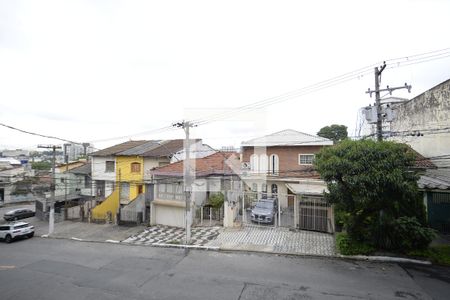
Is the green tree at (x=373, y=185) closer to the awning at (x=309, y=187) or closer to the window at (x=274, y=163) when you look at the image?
the awning at (x=309, y=187)

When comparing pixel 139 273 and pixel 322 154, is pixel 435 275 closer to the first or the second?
pixel 322 154

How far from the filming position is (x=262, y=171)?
26.8 m

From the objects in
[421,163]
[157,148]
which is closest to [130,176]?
[157,148]

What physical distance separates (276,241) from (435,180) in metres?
10.1

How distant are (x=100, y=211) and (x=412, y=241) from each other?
23.8 m

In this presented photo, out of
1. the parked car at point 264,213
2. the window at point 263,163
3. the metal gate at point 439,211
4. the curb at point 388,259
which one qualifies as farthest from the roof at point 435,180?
the window at point 263,163

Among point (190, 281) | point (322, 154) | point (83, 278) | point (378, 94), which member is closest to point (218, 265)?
point (190, 281)

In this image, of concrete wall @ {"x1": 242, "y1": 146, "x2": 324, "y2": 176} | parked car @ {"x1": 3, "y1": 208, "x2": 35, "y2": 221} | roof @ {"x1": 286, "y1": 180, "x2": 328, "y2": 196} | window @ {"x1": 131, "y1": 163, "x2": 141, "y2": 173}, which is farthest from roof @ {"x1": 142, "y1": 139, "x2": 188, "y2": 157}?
parked car @ {"x1": 3, "y1": 208, "x2": 35, "y2": 221}

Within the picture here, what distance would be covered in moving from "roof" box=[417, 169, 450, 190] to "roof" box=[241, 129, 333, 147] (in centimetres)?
856

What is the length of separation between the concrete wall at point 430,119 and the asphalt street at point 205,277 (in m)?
9.29

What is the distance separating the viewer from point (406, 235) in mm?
11984

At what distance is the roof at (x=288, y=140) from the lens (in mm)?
25094

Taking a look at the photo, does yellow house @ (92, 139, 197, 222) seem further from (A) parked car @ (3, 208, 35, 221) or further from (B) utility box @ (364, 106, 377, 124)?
(B) utility box @ (364, 106, 377, 124)

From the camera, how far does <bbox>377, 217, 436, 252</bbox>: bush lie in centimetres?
1171
